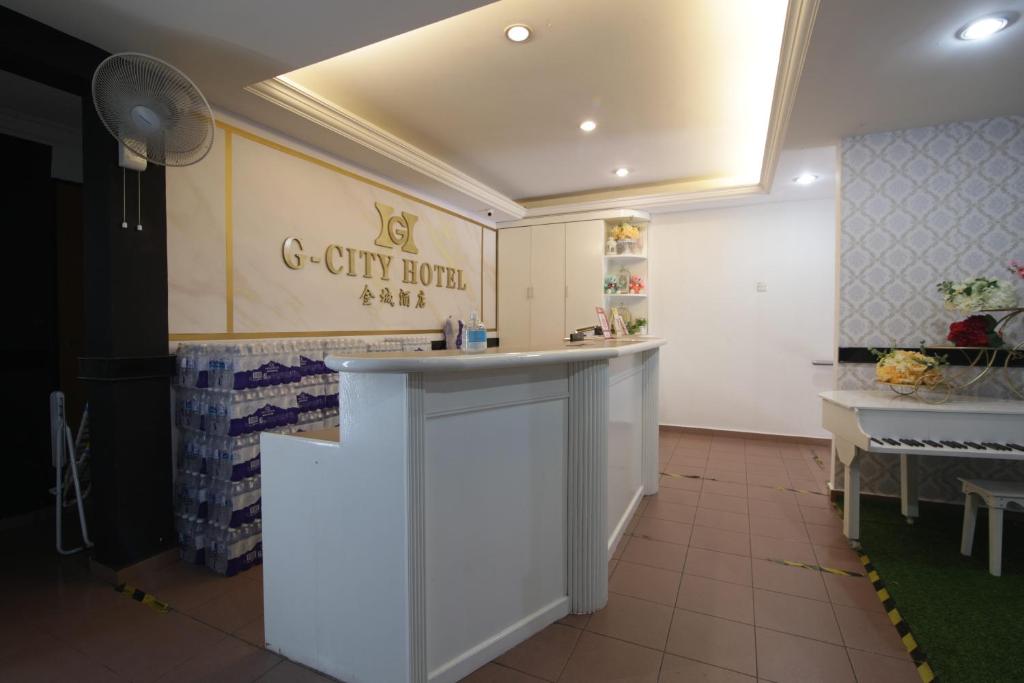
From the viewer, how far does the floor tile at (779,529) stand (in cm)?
298

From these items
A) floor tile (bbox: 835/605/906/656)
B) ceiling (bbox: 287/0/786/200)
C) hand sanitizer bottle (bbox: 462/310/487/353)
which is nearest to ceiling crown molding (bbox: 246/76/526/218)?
ceiling (bbox: 287/0/786/200)

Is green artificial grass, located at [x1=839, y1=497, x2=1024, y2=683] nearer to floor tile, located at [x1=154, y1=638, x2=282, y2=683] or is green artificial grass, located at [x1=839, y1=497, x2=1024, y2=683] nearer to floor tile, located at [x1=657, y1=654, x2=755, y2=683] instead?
floor tile, located at [x1=657, y1=654, x2=755, y2=683]

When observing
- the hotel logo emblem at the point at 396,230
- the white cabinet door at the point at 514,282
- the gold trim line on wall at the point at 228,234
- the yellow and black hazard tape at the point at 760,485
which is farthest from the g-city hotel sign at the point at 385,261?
the yellow and black hazard tape at the point at 760,485

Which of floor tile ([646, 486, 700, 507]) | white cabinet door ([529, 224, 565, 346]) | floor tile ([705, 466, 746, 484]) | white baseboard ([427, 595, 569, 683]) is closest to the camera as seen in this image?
white baseboard ([427, 595, 569, 683])

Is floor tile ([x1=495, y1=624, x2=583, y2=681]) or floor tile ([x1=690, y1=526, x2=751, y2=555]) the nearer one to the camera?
floor tile ([x1=495, y1=624, x2=583, y2=681])

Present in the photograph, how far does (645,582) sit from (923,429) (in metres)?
1.78

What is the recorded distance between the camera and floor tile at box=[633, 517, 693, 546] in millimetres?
2953

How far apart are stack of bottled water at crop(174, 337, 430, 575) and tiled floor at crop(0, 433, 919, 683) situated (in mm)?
182

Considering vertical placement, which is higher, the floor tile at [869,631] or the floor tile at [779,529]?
the floor tile at [779,529]

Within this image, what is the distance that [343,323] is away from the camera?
3.98 m

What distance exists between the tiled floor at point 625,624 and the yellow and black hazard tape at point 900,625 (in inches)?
1.4

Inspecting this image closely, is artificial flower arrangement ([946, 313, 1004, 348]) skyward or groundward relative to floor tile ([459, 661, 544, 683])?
skyward

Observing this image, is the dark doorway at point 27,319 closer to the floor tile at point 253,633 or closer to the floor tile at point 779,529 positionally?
the floor tile at point 253,633

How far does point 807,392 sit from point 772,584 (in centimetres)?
369
